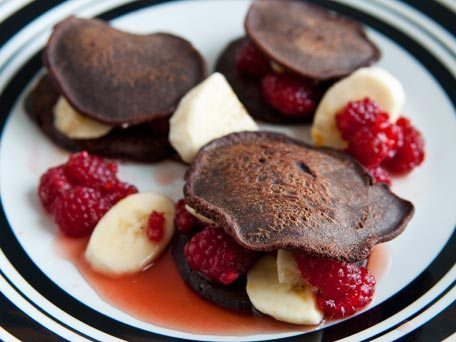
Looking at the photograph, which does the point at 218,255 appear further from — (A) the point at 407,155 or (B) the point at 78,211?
(A) the point at 407,155

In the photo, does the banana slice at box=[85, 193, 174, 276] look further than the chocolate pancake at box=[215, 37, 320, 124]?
No

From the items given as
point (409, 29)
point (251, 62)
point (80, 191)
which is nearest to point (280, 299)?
point (80, 191)

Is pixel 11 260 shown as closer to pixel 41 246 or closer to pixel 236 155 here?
pixel 41 246

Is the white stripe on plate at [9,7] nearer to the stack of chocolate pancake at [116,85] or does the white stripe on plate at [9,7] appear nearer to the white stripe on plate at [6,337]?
the stack of chocolate pancake at [116,85]

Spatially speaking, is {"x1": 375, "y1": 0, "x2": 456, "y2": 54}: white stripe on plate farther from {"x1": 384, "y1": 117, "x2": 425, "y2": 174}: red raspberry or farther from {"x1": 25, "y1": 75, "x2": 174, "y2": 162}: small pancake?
{"x1": 25, "y1": 75, "x2": 174, "y2": 162}: small pancake

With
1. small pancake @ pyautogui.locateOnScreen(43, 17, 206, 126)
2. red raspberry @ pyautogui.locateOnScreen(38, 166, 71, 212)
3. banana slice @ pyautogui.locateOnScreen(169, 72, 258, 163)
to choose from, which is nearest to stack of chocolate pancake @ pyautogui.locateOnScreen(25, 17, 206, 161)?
small pancake @ pyautogui.locateOnScreen(43, 17, 206, 126)

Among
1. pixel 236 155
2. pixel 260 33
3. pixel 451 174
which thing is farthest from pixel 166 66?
pixel 451 174
